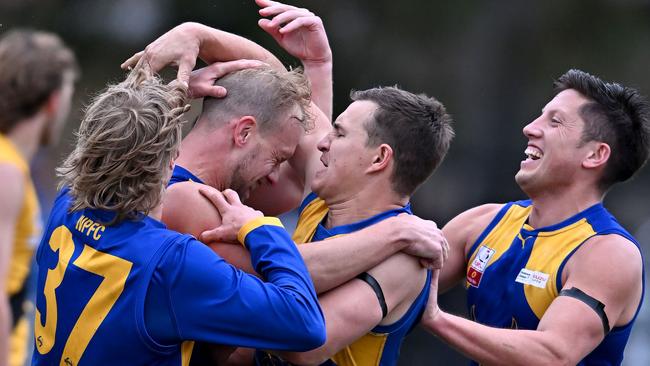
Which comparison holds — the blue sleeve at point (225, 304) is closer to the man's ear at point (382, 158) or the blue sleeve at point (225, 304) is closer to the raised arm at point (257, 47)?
the man's ear at point (382, 158)

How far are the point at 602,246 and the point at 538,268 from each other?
30 centimetres

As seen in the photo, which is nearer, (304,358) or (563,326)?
(304,358)

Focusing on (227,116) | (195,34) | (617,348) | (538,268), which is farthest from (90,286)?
(617,348)

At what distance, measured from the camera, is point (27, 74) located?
9.83ft

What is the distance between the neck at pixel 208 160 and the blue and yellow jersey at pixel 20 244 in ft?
3.04

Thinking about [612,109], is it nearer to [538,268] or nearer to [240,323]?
[538,268]

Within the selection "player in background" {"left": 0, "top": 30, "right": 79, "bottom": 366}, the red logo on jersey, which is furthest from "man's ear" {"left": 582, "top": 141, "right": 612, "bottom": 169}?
"player in background" {"left": 0, "top": 30, "right": 79, "bottom": 366}

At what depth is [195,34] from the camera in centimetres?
448

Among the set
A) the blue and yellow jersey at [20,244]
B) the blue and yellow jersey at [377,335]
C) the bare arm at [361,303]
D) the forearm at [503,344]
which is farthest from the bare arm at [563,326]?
the blue and yellow jersey at [20,244]

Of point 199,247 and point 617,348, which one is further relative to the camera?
point 617,348

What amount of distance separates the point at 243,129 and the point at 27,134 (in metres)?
1.21

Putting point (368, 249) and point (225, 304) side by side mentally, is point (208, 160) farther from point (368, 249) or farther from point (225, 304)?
point (225, 304)

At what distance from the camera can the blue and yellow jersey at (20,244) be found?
9.90 ft

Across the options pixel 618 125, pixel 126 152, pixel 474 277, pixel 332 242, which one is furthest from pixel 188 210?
pixel 618 125
